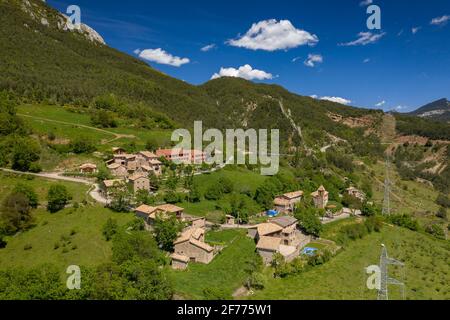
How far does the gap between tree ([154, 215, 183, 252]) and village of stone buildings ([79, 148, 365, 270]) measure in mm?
766

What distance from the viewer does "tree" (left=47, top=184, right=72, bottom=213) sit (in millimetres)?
52469

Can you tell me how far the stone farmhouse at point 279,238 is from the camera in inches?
1752

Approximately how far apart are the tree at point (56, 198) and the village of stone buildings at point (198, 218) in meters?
6.21

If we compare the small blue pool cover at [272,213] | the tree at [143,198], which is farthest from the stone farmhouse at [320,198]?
the tree at [143,198]

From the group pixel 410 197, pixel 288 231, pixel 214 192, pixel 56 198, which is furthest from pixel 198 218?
pixel 410 197

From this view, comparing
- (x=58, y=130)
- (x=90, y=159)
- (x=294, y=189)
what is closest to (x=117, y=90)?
(x=58, y=130)

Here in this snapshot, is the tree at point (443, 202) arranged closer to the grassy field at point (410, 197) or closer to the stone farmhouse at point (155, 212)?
the grassy field at point (410, 197)

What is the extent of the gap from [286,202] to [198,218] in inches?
763

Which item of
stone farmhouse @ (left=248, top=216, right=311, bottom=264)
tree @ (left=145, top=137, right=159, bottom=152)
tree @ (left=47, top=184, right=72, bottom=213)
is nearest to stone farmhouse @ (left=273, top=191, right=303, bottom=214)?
stone farmhouse @ (left=248, top=216, right=311, bottom=264)

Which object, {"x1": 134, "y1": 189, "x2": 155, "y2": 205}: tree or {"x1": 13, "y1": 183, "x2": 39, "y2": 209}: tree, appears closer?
{"x1": 13, "y1": 183, "x2": 39, "y2": 209}: tree

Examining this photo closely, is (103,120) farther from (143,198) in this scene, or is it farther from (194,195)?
(194,195)

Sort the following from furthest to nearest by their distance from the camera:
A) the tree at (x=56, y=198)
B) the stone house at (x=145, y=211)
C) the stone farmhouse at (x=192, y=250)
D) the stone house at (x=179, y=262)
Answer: the tree at (x=56, y=198) < the stone house at (x=145, y=211) < the stone farmhouse at (x=192, y=250) < the stone house at (x=179, y=262)

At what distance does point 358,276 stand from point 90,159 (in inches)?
2226

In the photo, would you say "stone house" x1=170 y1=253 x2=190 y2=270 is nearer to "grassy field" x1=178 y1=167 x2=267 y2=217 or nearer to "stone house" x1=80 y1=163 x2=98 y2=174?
"grassy field" x1=178 y1=167 x2=267 y2=217
